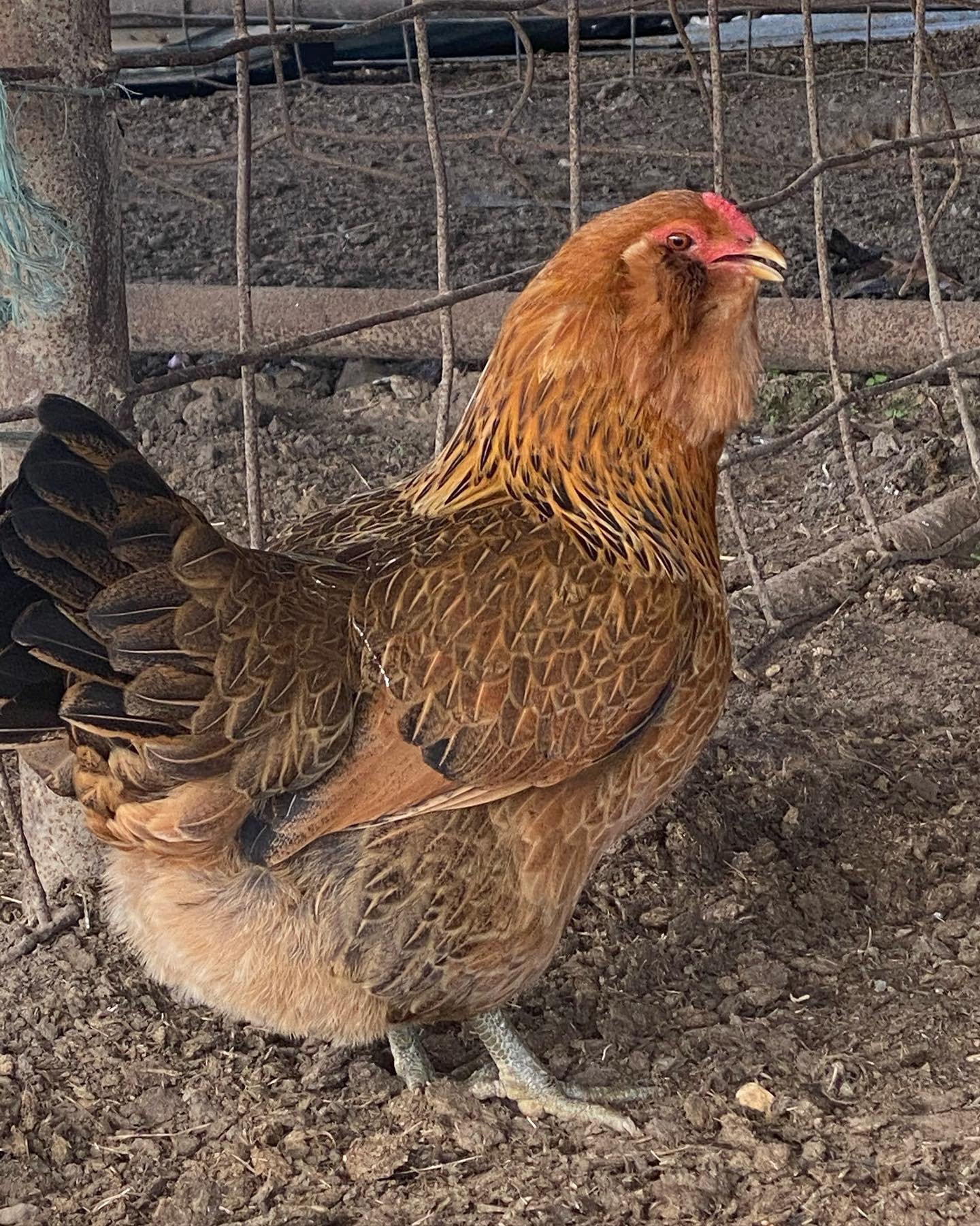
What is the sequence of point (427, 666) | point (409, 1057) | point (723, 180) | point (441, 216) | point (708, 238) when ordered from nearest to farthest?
point (427, 666), point (708, 238), point (409, 1057), point (441, 216), point (723, 180)

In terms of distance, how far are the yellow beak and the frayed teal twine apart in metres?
1.16

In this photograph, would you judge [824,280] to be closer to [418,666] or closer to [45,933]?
[418,666]

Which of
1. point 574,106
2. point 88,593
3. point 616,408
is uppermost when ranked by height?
point 574,106

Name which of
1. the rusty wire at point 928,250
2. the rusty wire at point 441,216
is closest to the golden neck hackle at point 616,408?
the rusty wire at point 441,216

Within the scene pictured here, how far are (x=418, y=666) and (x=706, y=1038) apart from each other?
0.94 metres

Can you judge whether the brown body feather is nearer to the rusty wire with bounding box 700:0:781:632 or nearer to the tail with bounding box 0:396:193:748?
the tail with bounding box 0:396:193:748

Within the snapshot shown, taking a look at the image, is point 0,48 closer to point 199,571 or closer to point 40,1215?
point 199,571

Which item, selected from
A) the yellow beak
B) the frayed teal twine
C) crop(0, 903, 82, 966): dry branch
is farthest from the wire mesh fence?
crop(0, 903, 82, 966): dry branch

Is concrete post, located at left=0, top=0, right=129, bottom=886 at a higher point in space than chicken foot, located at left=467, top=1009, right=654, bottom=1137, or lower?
higher

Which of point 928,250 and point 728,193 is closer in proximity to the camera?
point 728,193

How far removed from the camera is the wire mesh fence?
2.85 m

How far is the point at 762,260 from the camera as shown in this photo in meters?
2.33

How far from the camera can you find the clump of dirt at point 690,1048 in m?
2.19

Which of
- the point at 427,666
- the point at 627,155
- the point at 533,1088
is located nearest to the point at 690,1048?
the point at 533,1088
